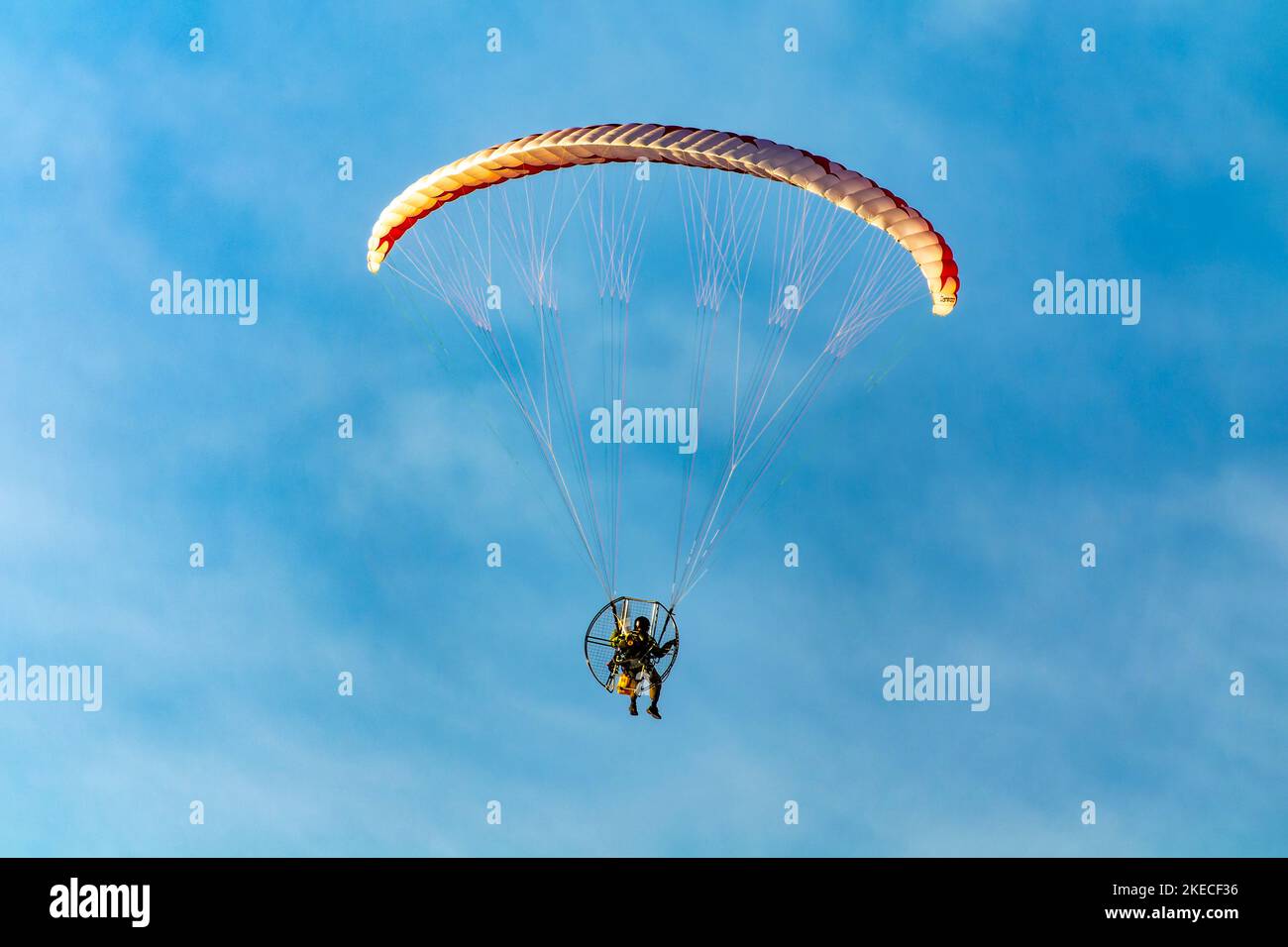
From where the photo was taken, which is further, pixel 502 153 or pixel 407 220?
pixel 407 220

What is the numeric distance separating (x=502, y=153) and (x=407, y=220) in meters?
2.92
